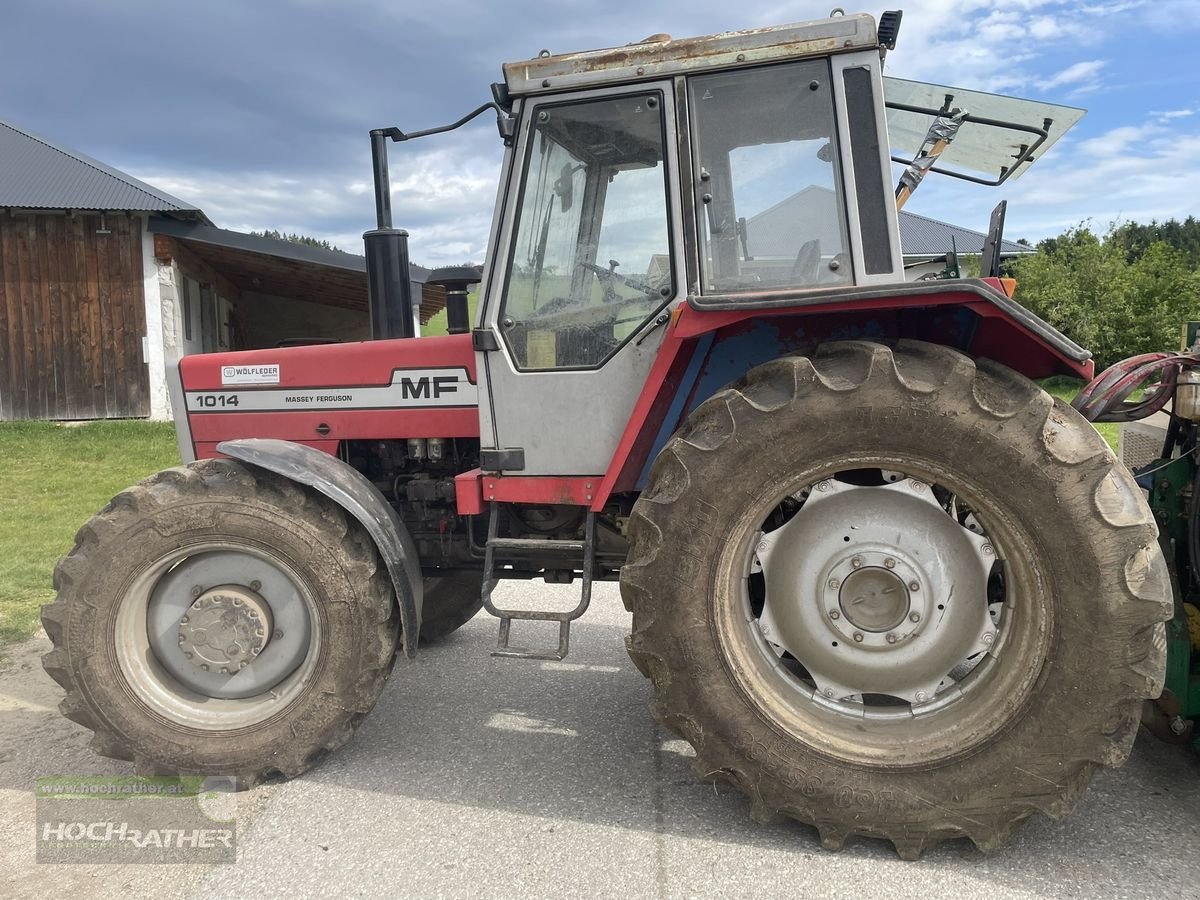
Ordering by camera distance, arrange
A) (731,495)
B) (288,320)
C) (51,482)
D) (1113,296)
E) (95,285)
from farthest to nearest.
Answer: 1. (1113,296)
2. (288,320)
3. (95,285)
4. (51,482)
5. (731,495)

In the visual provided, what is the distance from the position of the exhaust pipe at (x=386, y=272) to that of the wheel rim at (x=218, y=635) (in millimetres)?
1210

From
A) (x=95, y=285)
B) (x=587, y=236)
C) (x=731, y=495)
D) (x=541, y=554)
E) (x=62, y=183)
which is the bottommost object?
(x=541, y=554)

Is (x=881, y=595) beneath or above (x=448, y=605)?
above

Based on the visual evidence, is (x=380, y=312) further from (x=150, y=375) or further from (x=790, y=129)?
(x=150, y=375)

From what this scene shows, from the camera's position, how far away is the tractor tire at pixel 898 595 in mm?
2365

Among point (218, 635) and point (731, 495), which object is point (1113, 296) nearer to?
point (731, 495)

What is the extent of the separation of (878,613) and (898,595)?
0.08 metres

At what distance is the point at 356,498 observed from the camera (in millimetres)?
3039

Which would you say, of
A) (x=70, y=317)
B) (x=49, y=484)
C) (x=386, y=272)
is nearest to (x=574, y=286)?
(x=386, y=272)

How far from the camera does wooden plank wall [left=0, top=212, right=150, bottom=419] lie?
43.0ft

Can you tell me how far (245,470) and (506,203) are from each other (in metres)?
1.35

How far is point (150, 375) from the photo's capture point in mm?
13539

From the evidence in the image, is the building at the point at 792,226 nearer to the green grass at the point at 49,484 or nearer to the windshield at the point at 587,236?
the windshield at the point at 587,236

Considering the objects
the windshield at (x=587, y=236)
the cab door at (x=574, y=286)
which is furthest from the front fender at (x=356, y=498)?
the windshield at (x=587, y=236)
